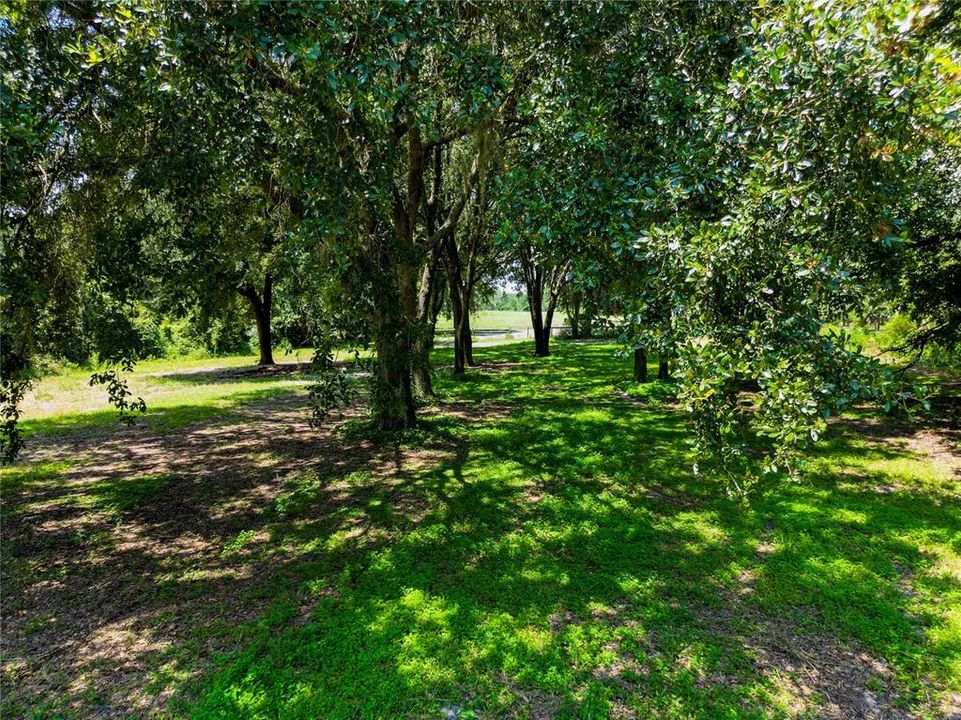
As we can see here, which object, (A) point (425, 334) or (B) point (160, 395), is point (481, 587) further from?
(B) point (160, 395)

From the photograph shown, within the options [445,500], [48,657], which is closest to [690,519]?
[445,500]

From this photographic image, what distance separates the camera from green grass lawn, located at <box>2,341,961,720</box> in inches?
146

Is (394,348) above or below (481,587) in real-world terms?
above

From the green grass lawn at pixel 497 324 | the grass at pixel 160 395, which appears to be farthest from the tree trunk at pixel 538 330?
the grass at pixel 160 395

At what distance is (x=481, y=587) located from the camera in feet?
16.4

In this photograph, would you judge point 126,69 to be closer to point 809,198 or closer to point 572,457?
point 809,198

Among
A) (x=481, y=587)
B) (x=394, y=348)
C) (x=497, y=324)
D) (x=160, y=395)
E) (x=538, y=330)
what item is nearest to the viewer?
(x=481, y=587)

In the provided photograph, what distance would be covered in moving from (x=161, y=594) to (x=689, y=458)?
309 inches

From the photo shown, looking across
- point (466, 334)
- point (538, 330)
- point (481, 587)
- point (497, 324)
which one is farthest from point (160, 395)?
point (497, 324)

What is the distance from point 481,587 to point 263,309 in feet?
65.7

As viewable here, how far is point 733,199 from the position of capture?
383cm

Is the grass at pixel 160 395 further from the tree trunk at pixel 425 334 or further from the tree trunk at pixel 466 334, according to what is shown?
the tree trunk at pixel 466 334

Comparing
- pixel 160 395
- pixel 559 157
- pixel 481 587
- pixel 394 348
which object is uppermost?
pixel 559 157

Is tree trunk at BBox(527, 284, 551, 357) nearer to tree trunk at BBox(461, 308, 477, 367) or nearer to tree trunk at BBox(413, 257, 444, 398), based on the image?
tree trunk at BBox(461, 308, 477, 367)
